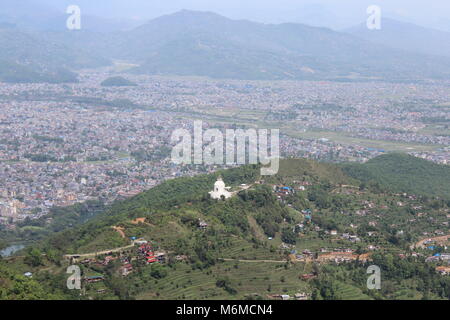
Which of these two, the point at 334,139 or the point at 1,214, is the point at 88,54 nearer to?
the point at 334,139

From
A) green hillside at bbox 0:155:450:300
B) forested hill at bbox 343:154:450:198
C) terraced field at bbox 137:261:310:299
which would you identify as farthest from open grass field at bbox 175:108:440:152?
terraced field at bbox 137:261:310:299

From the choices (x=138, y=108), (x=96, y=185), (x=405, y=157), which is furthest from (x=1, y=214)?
(x=138, y=108)

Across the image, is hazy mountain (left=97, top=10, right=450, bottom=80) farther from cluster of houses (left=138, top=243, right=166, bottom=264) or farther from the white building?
cluster of houses (left=138, top=243, right=166, bottom=264)

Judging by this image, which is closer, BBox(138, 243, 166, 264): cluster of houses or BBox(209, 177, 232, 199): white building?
BBox(138, 243, 166, 264): cluster of houses

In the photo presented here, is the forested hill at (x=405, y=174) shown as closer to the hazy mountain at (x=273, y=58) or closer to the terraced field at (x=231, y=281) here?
the terraced field at (x=231, y=281)

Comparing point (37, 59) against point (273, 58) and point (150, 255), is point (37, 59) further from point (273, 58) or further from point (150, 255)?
point (150, 255)

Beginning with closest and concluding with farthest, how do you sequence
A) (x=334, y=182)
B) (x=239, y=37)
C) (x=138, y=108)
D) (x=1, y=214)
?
(x=334, y=182) → (x=1, y=214) → (x=138, y=108) → (x=239, y=37)
